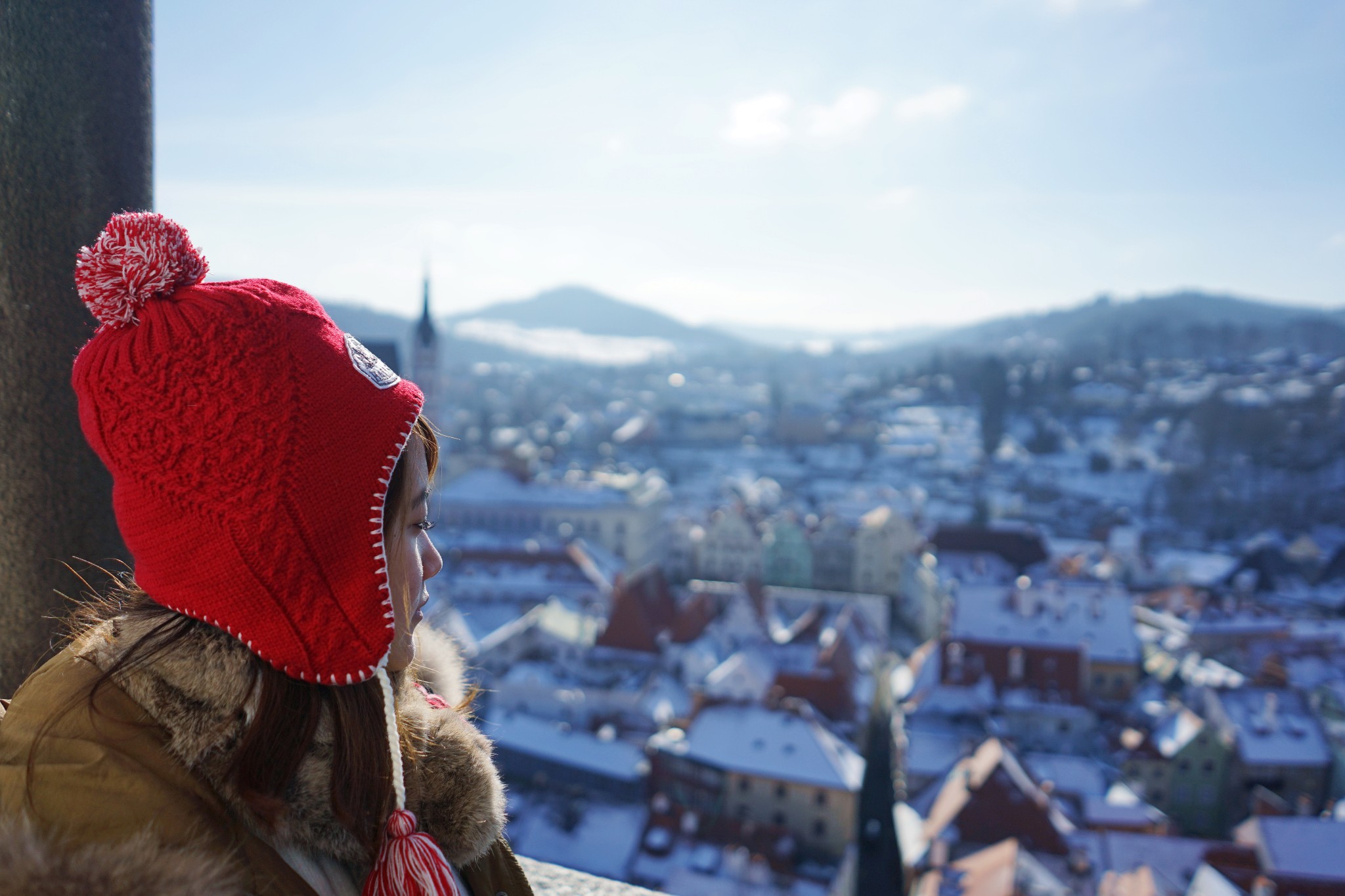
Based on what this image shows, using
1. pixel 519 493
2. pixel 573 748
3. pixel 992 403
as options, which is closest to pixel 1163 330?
pixel 992 403

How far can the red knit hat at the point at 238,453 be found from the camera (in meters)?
0.83

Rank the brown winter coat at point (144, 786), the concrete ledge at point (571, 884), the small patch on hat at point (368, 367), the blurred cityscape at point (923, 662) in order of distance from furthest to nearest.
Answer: the blurred cityscape at point (923, 662)
the concrete ledge at point (571, 884)
the small patch on hat at point (368, 367)
the brown winter coat at point (144, 786)

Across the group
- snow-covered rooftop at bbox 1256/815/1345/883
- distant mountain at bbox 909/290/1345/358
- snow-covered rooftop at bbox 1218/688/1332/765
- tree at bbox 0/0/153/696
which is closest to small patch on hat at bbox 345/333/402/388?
tree at bbox 0/0/153/696

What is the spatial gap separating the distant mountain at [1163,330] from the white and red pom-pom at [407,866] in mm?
72386

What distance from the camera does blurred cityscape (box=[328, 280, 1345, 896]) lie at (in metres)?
8.73

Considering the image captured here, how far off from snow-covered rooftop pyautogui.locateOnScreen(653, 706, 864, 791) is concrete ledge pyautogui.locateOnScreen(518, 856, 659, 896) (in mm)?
8538

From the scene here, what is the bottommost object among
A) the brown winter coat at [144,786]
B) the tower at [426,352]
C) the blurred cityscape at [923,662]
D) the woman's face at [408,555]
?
the blurred cityscape at [923,662]

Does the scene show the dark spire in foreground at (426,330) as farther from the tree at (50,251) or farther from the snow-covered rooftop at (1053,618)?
the tree at (50,251)

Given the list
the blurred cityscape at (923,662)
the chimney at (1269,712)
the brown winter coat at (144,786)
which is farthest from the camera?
the chimney at (1269,712)

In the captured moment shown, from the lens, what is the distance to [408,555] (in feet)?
3.22

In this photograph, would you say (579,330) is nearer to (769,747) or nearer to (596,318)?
(596,318)

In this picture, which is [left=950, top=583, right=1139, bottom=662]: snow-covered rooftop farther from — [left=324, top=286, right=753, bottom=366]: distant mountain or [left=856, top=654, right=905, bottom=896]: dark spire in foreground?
[left=324, top=286, right=753, bottom=366]: distant mountain

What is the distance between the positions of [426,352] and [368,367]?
2165 cm

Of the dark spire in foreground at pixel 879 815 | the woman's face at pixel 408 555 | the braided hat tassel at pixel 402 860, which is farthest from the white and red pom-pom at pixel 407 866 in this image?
the dark spire in foreground at pixel 879 815
